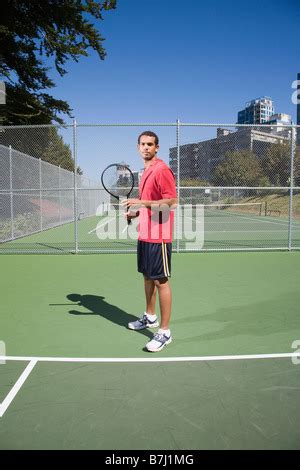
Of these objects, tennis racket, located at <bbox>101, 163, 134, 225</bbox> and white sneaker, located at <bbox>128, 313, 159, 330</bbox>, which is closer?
white sneaker, located at <bbox>128, 313, 159, 330</bbox>

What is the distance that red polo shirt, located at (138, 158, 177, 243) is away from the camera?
3.82m

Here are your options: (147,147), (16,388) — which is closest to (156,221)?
(147,147)

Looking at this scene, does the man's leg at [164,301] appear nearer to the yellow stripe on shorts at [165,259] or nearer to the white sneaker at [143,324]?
the yellow stripe on shorts at [165,259]

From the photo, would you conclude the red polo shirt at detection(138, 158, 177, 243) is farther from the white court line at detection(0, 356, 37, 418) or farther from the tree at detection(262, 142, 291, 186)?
the tree at detection(262, 142, 291, 186)

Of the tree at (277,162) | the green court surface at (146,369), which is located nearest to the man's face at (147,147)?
the green court surface at (146,369)

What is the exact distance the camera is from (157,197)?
12.9ft

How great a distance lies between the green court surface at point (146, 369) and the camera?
8.23ft

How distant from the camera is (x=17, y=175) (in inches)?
539

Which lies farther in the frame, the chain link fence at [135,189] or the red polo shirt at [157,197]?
the chain link fence at [135,189]

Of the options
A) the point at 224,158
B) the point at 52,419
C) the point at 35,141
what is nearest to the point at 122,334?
the point at 52,419

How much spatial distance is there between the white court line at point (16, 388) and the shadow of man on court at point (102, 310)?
1.38 m

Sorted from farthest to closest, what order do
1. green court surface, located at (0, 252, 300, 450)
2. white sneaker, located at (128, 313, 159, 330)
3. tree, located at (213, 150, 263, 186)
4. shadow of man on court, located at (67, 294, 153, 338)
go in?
1. tree, located at (213, 150, 263, 186)
2. shadow of man on court, located at (67, 294, 153, 338)
3. white sneaker, located at (128, 313, 159, 330)
4. green court surface, located at (0, 252, 300, 450)

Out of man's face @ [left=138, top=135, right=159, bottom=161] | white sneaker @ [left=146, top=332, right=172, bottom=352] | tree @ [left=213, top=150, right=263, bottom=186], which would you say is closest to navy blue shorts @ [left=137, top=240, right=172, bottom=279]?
white sneaker @ [left=146, top=332, right=172, bottom=352]

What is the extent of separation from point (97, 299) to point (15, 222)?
31.2ft
